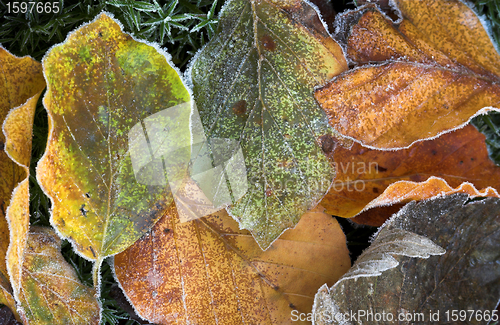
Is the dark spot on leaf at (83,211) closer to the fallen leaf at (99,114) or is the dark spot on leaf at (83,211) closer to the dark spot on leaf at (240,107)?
the fallen leaf at (99,114)

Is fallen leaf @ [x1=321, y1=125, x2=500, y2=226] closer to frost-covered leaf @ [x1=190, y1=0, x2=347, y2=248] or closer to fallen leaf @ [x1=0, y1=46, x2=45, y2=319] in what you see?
frost-covered leaf @ [x1=190, y1=0, x2=347, y2=248]

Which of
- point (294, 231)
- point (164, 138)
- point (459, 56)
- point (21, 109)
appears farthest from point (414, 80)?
point (21, 109)

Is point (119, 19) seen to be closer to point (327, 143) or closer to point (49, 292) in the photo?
point (327, 143)

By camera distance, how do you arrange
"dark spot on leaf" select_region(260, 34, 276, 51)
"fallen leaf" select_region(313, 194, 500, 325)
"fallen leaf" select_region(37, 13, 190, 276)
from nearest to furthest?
"fallen leaf" select_region(37, 13, 190, 276)
"dark spot on leaf" select_region(260, 34, 276, 51)
"fallen leaf" select_region(313, 194, 500, 325)

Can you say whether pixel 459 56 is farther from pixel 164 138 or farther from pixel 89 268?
pixel 89 268

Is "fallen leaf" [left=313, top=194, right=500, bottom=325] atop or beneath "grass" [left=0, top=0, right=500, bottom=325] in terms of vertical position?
beneath

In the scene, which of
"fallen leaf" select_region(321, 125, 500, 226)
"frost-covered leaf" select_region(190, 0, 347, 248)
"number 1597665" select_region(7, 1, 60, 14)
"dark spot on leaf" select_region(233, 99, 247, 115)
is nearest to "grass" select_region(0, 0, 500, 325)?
"number 1597665" select_region(7, 1, 60, 14)

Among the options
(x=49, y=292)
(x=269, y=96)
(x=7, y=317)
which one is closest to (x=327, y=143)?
(x=269, y=96)
